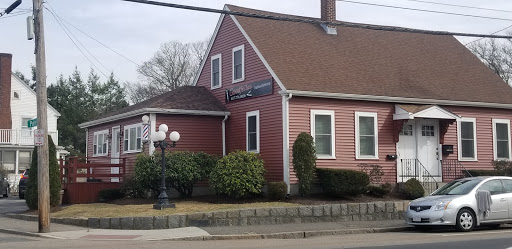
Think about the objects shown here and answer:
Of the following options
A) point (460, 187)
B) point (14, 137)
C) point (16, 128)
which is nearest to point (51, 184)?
point (460, 187)

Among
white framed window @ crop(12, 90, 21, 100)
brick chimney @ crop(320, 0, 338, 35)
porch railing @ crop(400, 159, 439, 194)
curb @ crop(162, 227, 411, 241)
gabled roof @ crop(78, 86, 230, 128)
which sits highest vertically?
brick chimney @ crop(320, 0, 338, 35)

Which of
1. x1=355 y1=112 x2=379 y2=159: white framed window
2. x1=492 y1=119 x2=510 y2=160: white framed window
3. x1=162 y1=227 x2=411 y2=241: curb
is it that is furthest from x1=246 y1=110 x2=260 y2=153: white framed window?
x1=492 y1=119 x2=510 y2=160: white framed window

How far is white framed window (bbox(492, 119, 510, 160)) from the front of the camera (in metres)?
25.9

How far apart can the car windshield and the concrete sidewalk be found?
1578 millimetres

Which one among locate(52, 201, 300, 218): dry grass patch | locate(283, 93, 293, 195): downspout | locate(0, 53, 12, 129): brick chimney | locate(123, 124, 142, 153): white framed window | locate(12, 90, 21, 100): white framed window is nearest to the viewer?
locate(52, 201, 300, 218): dry grass patch

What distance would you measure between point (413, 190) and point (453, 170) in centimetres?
393

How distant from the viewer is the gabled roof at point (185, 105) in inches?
930

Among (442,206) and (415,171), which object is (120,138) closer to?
(415,171)

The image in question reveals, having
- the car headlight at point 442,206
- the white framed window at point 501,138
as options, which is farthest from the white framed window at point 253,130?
the white framed window at point 501,138

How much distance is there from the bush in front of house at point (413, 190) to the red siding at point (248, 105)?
4.54 metres

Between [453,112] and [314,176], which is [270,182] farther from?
[453,112]

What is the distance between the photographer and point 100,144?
94.9 ft

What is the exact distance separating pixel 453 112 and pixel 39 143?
1628 centimetres

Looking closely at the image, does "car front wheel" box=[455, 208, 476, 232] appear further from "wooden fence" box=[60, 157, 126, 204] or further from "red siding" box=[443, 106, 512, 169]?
"wooden fence" box=[60, 157, 126, 204]
